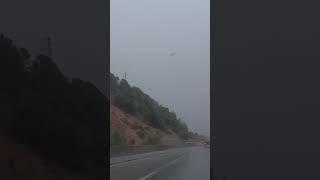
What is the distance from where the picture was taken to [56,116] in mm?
14391

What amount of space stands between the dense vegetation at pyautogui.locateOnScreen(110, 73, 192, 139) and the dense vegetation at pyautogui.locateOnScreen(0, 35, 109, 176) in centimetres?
5410

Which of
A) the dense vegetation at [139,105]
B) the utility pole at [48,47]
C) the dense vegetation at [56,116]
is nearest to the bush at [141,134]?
the dense vegetation at [139,105]

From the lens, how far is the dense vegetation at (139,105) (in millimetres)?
78750

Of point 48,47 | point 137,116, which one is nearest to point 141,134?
point 137,116

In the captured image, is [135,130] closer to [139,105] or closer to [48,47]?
[139,105]

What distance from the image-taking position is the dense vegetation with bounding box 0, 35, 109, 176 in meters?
14.2

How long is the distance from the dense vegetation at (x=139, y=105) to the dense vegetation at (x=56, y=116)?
54.1 metres

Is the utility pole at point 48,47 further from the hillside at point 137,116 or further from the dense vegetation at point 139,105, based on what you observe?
the dense vegetation at point 139,105
